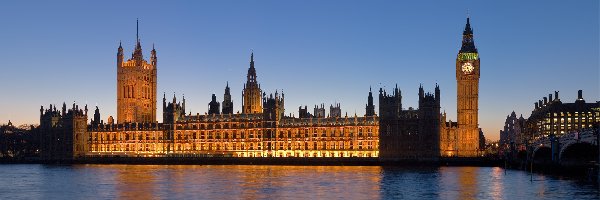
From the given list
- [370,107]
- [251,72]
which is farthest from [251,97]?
[370,107]

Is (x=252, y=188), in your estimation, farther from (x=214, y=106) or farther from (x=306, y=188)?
(x=214, y=106)

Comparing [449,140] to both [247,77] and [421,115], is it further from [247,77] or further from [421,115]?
[247,77]

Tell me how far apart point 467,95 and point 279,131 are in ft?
131

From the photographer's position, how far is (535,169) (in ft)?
402

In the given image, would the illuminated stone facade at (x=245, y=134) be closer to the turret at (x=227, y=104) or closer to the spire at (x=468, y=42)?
the turret at (x=227, y=104)

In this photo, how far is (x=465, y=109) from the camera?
166875mm

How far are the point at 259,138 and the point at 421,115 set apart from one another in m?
37.3

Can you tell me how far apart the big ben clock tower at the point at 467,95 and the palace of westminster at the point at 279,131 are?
21cm

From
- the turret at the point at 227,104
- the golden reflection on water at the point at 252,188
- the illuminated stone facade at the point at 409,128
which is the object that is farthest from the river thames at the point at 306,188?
the turret at the point at 227,104

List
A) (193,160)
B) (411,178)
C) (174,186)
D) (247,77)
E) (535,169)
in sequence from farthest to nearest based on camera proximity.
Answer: (247,77)
(193,160)
(535,169)
(411,178)
(174,186)

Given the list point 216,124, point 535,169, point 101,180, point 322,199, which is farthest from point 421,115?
point 322,199

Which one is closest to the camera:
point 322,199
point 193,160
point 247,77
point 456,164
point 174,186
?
point 322,199

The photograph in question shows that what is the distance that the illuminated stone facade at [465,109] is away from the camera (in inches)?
6427

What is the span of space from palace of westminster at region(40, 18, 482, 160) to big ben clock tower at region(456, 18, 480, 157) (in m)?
0.21
